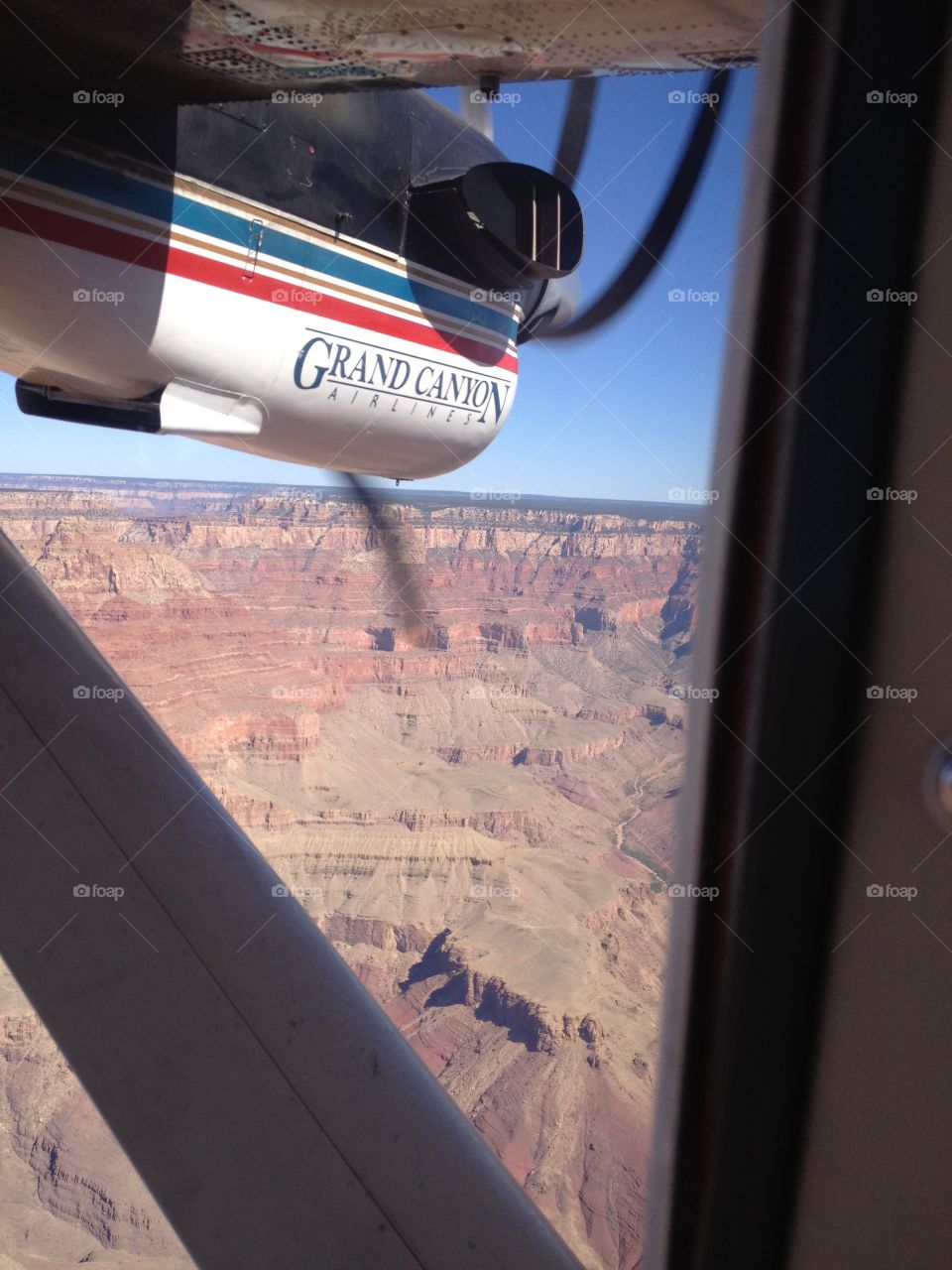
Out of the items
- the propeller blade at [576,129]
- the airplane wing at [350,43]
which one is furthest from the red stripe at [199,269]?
the propeller blade at [576,129]

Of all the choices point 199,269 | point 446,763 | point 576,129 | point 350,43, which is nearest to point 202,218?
point 199,269

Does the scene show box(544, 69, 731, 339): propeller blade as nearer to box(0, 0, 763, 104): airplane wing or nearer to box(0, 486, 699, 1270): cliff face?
box(0, 0, 763, 104): airplane wing

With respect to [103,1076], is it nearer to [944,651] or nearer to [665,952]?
[665,952]

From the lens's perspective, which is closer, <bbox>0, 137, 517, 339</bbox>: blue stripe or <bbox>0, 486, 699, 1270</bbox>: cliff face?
<bbox>0, 137, 517, 339</bbox>: blue stripe

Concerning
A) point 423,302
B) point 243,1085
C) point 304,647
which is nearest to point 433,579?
point 304,647

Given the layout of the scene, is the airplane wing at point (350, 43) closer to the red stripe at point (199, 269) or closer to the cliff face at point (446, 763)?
the red stripe at point (199, 269)

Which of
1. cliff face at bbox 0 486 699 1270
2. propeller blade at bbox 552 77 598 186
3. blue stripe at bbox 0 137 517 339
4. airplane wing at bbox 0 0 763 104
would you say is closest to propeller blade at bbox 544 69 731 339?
airplane wing at bbox 0 0 763 104

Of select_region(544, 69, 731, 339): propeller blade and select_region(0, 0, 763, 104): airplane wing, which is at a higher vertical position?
select_region(544, 69, 731, 339): propeller blade
